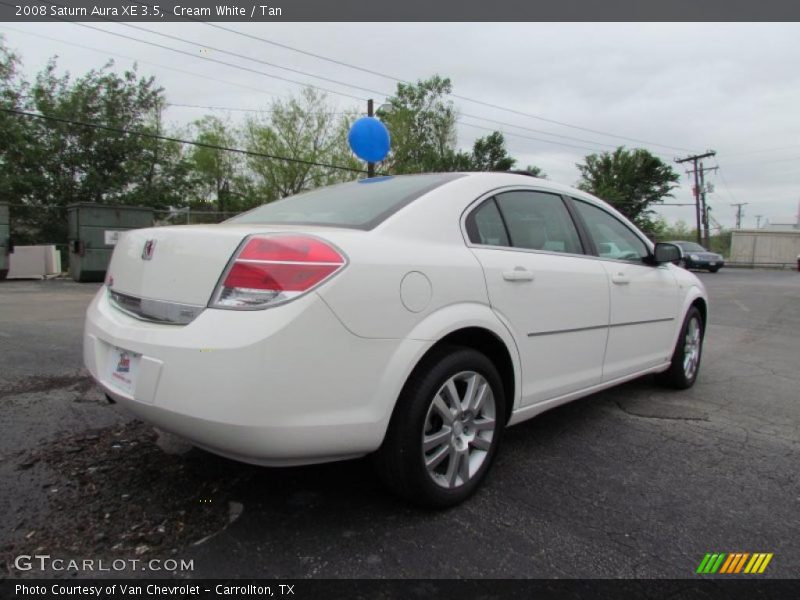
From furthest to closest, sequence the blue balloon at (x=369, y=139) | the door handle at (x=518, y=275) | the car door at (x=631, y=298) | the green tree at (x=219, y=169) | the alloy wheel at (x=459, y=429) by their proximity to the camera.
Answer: the green tree at (x=219, y=169)
the blue balloon at (x=369, y=139)
the car door at (x=631, y=298)
the door handle at (x=518, y=275)
the alloy wheel at (x=459, y=429)

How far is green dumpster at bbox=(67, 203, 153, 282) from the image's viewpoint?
12.8 metres

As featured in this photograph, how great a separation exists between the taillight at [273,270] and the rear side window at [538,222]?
1.22 metres

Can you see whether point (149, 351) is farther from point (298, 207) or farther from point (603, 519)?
point (603, 519)

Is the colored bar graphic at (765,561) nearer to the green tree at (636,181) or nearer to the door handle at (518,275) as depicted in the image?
the door handle at (518,275)

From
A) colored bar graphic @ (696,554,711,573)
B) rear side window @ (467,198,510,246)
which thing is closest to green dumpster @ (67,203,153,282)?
rear side window @ (467,198,510,246)

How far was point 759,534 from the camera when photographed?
2.29 m

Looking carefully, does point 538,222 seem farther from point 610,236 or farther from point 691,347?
point 691,347

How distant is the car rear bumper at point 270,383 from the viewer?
1840mm

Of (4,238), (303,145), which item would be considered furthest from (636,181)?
(4,238)

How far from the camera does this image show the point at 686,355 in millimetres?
4465

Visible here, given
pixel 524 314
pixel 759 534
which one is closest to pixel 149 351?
pixel 524 314

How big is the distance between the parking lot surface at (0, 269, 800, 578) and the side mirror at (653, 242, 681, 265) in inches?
43.0

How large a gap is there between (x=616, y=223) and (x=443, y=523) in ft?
8.33

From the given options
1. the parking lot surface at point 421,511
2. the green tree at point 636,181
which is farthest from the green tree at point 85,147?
the green tree at point 636,181
